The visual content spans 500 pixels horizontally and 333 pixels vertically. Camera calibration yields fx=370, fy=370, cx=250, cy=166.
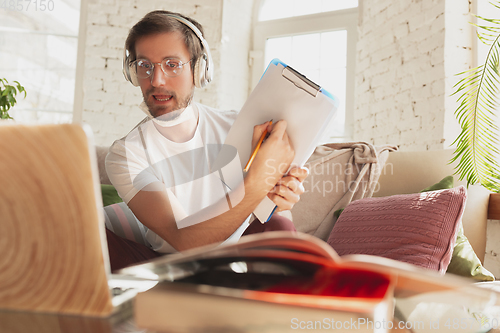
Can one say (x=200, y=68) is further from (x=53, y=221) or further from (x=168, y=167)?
(x=53, y=221)

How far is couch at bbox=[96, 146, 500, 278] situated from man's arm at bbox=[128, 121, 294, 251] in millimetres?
913

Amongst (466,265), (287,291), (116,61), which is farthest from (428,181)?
(116,61)

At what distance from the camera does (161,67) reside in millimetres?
966

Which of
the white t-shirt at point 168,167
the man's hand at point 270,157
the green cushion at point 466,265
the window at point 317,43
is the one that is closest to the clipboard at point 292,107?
the man's hand at point 270,157

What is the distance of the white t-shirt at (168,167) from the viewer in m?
0.87

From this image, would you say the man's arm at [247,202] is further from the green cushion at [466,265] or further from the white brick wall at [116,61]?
the white brick wall at [116,61]

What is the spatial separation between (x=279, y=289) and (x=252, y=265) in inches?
1.5

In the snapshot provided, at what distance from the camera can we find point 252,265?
26 cm

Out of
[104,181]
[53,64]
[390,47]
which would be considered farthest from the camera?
[53,64]

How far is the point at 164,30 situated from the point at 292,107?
46 cm

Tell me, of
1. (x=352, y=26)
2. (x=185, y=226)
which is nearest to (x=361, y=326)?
(x=185, y=226)

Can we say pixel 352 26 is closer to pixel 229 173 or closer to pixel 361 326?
pixel 229 173

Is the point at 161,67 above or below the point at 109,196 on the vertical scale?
above

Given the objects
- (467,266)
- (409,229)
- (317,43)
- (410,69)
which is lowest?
(467,266)
